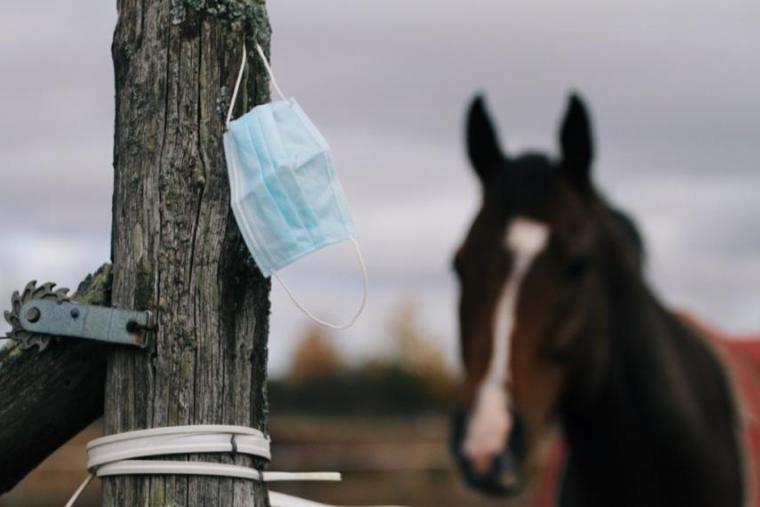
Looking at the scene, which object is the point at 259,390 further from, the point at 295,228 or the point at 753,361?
the point at 753,361

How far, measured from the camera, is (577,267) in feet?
8.44

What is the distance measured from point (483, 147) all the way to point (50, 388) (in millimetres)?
1353

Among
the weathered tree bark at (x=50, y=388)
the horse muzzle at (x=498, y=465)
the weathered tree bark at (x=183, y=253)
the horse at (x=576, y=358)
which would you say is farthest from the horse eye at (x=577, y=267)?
the weathered tree bark at (x=50, y=388)

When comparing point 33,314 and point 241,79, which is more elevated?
point 241,79

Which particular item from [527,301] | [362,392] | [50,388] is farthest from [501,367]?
[362,392]

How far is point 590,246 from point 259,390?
1.15 metres

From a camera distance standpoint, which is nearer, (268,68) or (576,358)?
(576,358)

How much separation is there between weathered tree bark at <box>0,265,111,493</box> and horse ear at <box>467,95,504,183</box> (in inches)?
45.3

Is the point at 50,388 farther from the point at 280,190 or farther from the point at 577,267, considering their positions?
the point at 577,267

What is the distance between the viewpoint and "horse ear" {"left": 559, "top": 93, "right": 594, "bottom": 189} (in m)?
2.70

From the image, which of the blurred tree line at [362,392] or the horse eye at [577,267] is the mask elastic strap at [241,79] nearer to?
the horse eye at [577,267]

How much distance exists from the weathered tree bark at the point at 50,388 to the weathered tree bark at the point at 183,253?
0.09 m

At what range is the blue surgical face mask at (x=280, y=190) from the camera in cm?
335

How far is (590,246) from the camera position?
261 centimetres
